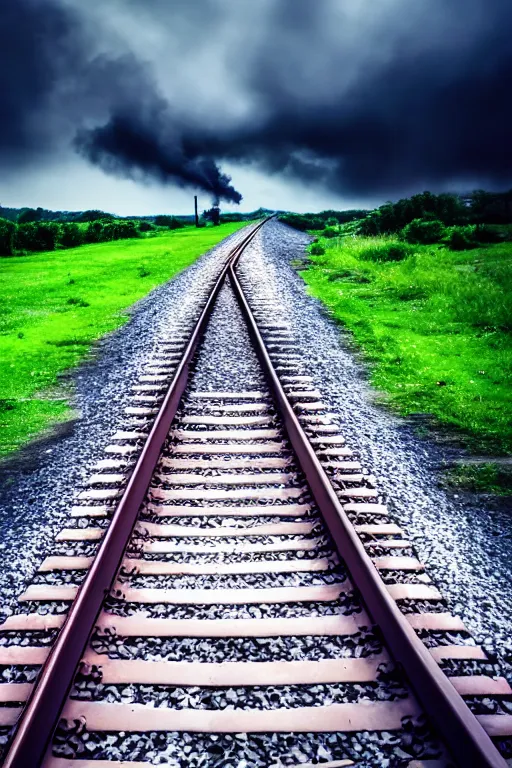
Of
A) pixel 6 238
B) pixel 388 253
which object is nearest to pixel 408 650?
pixel 388 253

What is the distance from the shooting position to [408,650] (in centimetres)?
243

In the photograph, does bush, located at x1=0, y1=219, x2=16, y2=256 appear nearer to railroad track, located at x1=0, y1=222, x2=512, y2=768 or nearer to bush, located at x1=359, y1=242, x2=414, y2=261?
bush, located at x1=359, y1=242, x2=414, y2=261

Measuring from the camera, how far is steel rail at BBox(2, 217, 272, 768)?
2041 millimetres

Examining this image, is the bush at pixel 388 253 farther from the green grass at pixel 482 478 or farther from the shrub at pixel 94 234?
the shrub at pixel 94 234

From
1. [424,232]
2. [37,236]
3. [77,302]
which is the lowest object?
[77,302]

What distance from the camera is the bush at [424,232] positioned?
25859 mm

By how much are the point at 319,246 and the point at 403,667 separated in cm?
2254

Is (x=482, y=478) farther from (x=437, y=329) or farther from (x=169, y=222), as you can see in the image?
(x=169, y=222)

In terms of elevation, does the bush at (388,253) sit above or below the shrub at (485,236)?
below

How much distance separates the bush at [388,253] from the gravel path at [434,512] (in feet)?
42.3

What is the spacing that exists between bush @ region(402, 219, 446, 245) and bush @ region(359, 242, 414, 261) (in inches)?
252

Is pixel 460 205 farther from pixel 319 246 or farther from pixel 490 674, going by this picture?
pixel 490 674

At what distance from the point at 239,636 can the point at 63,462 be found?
276 centimetres

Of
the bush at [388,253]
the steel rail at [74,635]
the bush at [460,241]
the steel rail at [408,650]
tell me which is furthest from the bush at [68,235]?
the steel rail at [408,650]
